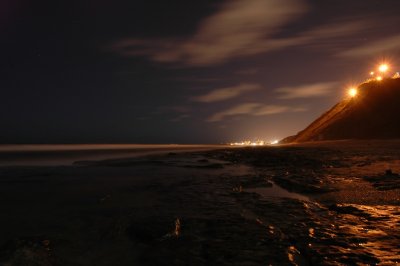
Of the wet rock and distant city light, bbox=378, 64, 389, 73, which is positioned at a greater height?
distant city light, bbox=378, 64, 389, 73

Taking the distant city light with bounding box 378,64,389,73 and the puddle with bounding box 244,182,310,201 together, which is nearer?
the puddle with bounding box 244,182,310,201

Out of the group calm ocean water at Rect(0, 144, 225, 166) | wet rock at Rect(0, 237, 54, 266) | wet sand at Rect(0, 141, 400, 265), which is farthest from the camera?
calm ocean water at Rect(0, 144, 225, 166)

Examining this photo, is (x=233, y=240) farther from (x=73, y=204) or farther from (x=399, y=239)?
(x=73, y=204)

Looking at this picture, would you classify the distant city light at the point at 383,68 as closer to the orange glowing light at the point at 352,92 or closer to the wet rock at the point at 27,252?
the orange glowing light at the point at 352,92

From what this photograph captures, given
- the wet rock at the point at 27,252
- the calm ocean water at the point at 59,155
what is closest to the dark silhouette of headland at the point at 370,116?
the calm ocean water at the point at 59,155

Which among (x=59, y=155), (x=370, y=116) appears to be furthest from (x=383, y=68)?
(x=59, y=155)

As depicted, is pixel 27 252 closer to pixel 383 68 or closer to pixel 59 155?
pixel 59 155

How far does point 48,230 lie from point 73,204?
9.79 feet

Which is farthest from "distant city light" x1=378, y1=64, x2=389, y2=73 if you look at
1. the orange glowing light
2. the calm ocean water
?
the calm ocean water

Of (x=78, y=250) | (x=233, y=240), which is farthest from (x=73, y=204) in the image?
(x=233, y=240)

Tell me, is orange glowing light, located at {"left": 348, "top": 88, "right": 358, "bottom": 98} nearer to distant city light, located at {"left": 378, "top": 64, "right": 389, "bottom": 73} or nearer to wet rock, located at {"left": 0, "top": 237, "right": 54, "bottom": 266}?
distant city light, located at {"left": 378, "top": 64, "right": 389, "bottom": 73}

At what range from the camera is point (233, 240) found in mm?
6312

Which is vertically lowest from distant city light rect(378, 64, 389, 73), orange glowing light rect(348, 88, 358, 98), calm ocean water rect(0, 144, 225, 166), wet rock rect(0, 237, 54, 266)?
wet rock rect(0, 237, 54, 266)

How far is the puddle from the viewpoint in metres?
10.8
